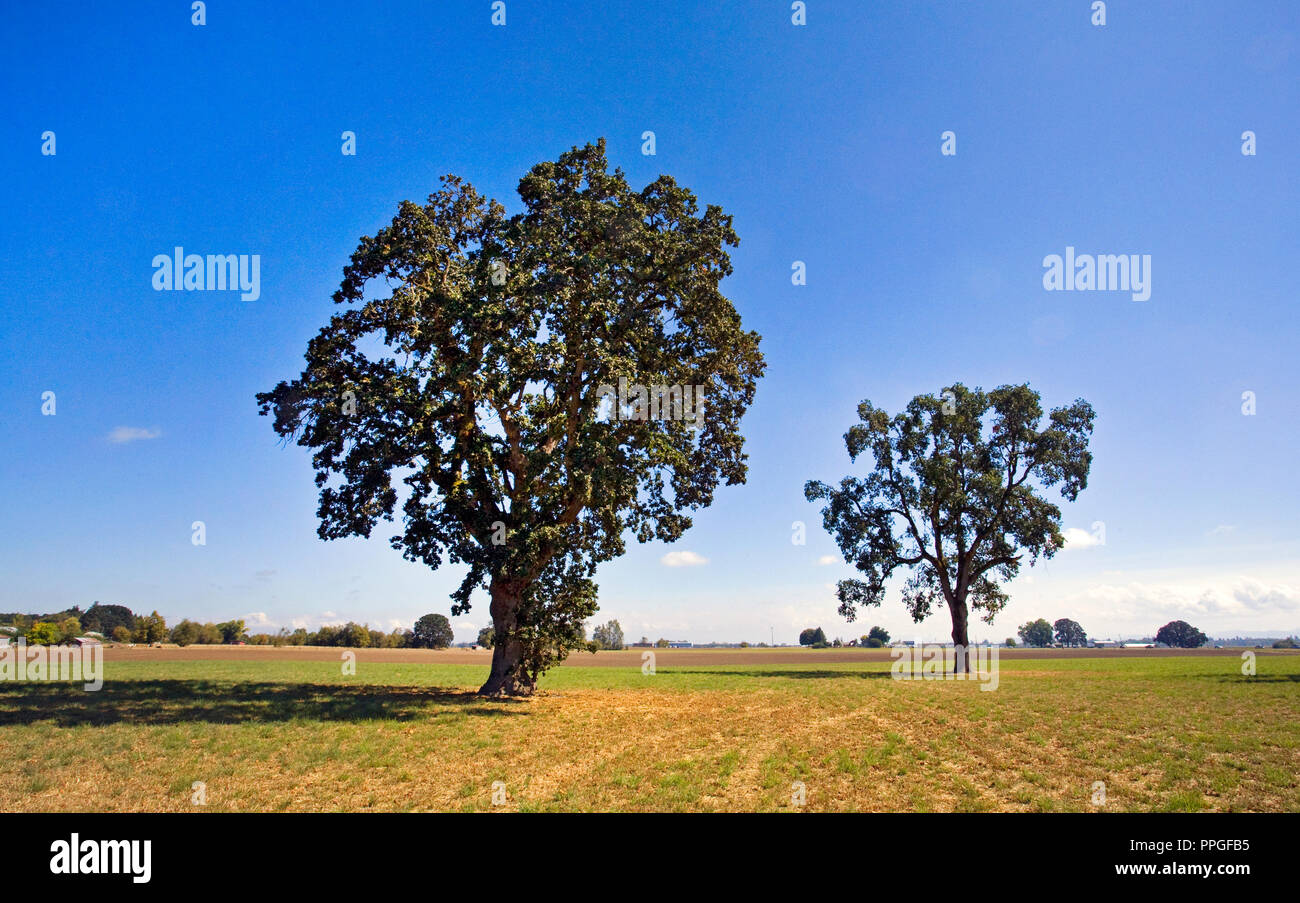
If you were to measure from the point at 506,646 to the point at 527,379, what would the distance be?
1145 cm

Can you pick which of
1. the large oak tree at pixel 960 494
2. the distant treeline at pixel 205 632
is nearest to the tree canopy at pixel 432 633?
the distant treeline at pixel 205 632

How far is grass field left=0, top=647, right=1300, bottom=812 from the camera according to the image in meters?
12.2

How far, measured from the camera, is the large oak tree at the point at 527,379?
2473 centimetres

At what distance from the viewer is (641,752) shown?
54.5 feet

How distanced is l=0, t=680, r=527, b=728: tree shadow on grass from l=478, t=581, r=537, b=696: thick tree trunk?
950 mm

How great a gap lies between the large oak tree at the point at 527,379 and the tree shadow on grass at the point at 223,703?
3728mm

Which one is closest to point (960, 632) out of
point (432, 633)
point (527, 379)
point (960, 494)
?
point (960, 494)

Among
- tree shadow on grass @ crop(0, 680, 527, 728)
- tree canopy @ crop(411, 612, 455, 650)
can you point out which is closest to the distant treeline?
tree canopy @ crop(411, 612, 455, 650)

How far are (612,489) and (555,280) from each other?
27.4 ft

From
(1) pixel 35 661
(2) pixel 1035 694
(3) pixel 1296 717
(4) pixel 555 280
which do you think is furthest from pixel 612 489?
(1) pixel 35 661

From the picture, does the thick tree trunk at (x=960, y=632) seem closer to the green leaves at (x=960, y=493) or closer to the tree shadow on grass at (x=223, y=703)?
the green leaves at (x=960, y=493)

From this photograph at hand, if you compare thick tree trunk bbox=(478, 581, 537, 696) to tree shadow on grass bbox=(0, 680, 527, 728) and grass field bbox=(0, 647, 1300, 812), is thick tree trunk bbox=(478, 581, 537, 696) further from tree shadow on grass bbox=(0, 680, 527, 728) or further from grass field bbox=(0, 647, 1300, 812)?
grass field bbox=(0, 647, 1300, 812)

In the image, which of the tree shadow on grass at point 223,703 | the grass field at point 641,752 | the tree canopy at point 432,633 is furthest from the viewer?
the tree canopy at point 432,633

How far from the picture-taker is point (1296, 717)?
68.5ft
